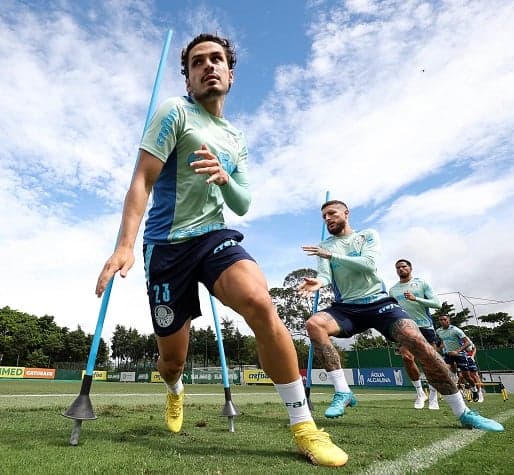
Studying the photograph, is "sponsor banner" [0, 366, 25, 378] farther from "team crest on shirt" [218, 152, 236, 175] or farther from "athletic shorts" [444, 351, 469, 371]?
"team crest on shirt" [218, 152, 236, 175]

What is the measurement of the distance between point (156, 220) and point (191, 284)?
506 mm

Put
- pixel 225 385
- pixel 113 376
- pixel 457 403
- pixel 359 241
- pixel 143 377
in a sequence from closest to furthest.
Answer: pixel 457 403
pixel 225 385
pixel 359 241
pixel 143 377
pixel 113 376

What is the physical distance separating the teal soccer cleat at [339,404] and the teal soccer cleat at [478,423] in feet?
3.52

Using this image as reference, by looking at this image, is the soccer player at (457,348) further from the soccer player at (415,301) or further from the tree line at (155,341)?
the tree line at (155,341)

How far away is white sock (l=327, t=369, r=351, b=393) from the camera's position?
442 cm

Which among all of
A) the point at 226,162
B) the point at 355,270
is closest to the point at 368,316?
the point at 355,270

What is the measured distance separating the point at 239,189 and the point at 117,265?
39.2 inches

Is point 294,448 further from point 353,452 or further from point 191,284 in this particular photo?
point 191,284

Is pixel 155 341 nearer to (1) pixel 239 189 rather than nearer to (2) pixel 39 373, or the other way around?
(2) pixel 39 373

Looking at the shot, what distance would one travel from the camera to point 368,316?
15.5ft

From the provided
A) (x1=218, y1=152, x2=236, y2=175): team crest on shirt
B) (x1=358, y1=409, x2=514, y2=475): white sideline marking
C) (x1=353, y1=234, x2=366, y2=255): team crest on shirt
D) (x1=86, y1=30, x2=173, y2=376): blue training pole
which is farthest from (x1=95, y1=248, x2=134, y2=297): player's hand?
(x1=353, y1=234, x2=366, y2=255): team crest on shirt

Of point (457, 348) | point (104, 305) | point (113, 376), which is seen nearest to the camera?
point (104, 305)

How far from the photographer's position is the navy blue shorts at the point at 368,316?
4.61 m

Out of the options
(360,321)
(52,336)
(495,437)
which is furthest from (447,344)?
(52,336)
